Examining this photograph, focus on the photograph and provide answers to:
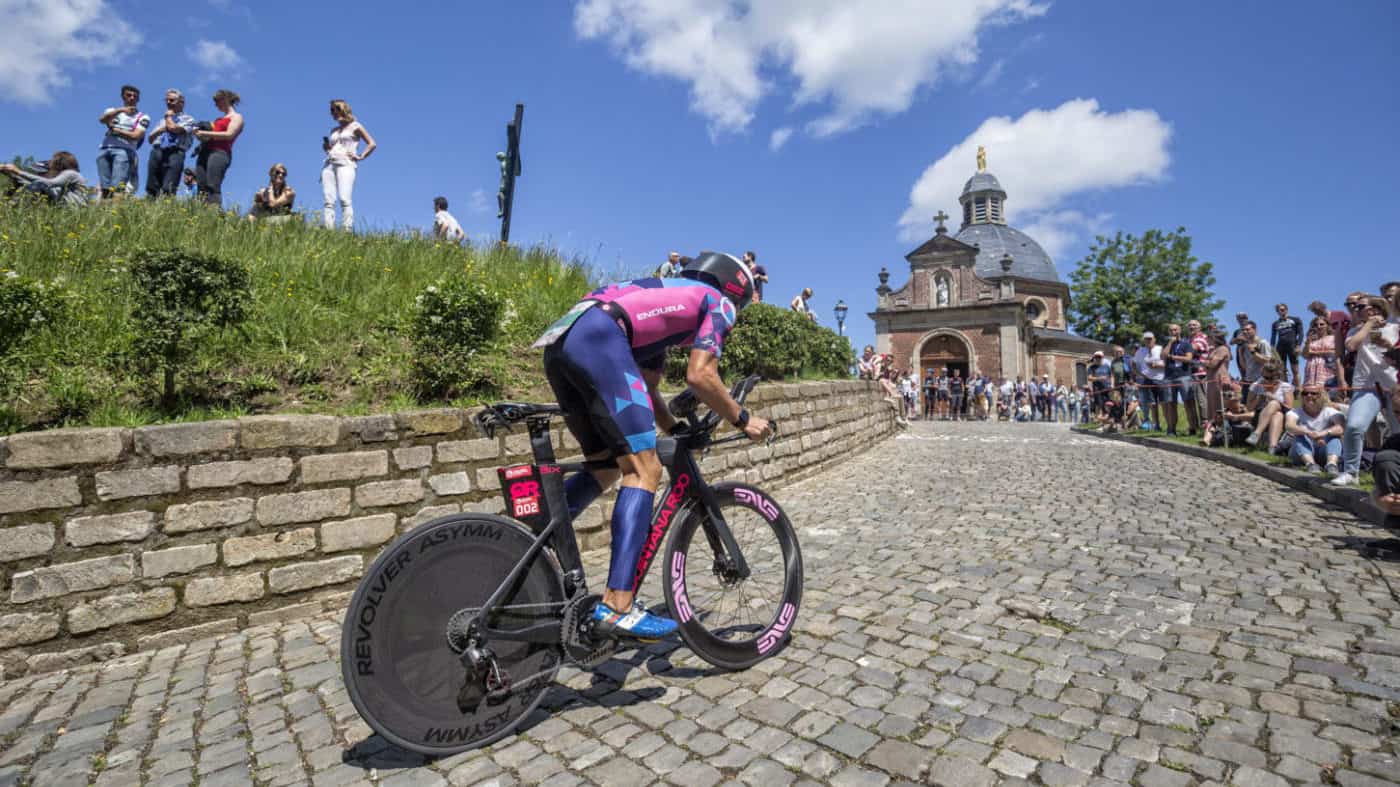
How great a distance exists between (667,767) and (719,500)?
3.85 feet

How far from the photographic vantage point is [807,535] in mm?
6211

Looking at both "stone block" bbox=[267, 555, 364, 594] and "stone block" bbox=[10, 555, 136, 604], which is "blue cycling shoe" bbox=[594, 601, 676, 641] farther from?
"stone block" bbox=[10, 555, 136, 604]

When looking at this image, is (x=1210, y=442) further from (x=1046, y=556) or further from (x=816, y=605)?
(x=816, y=605)

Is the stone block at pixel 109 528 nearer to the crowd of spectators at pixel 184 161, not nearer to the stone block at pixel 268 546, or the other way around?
the stone block at pixel 268 546

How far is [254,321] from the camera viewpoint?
5758mm

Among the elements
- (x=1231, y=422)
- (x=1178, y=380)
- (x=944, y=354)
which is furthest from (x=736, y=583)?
(x=944, y=354)

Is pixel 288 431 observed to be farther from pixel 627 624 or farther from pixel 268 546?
pixel 627 624

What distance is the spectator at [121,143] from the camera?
9867 millimetres

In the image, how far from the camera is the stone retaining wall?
12.2 ft

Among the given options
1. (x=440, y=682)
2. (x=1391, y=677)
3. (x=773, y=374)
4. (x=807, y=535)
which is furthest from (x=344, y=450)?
(x=773, y=374)

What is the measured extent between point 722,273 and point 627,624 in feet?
5.10

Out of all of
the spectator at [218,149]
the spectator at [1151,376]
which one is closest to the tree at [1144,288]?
the spectator at [1151,376]

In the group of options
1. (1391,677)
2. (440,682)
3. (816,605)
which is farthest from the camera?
(816,605)

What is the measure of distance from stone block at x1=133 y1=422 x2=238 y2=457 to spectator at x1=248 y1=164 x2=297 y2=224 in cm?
804
